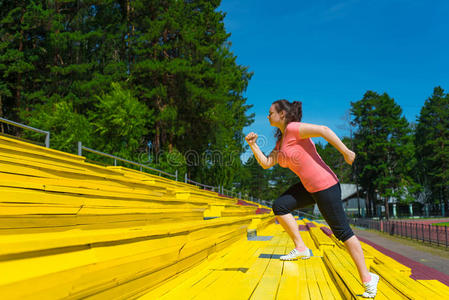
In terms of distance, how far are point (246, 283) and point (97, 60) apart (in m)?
26.8

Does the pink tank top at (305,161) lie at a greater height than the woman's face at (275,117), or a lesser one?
lesser

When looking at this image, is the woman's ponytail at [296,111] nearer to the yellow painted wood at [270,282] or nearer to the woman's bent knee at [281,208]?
the woman's bent knee at [281,208]

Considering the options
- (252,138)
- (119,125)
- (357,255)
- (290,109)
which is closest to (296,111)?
(290,109)

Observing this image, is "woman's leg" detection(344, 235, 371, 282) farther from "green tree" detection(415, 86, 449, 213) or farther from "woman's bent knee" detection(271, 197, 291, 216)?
"green tree" detection(415, 86, 449, 213)

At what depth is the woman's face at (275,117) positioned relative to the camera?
306 centimetres

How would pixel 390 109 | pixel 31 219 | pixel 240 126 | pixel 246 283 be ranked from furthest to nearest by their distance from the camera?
pixel 390 109
pixel 240 126
pixel 246 283
pixel 31 219

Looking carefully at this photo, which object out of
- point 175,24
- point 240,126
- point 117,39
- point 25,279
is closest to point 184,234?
point 25,279

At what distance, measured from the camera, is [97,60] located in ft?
86.3

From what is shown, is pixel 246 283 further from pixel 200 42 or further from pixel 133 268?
pixel 200 42

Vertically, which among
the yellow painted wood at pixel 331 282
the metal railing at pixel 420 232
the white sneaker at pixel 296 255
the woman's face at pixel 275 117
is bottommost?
the metal railing at pixel 420 232

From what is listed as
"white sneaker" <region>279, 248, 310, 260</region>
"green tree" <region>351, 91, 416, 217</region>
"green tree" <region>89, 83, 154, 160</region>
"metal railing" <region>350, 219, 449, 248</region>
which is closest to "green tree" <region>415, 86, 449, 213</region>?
"green tree" <region>351, 91, 416, 217</region>

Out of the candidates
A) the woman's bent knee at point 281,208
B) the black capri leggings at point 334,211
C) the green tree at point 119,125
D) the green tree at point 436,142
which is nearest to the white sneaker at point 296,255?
the woman's bent knee at point 281,208

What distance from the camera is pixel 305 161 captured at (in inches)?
106

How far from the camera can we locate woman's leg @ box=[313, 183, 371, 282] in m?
2.40
